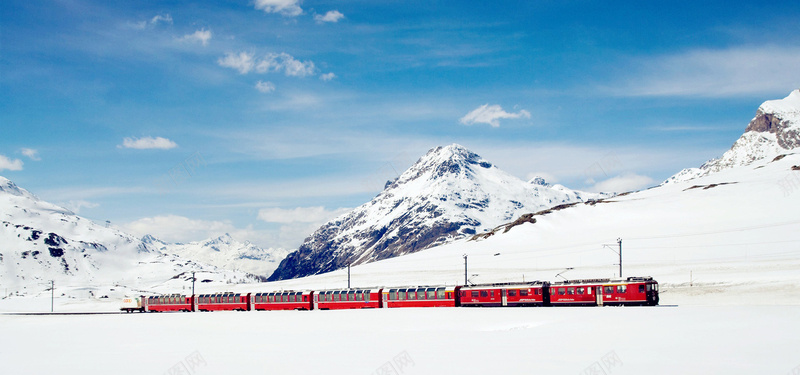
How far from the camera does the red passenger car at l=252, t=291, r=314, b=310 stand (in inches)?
3440

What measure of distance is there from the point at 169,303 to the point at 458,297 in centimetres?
6073

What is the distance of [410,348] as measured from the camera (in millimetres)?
38844

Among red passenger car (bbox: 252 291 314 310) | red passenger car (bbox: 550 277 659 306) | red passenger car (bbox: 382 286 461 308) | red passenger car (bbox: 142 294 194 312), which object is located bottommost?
red passenger car (bbox: 142 294 194 312)

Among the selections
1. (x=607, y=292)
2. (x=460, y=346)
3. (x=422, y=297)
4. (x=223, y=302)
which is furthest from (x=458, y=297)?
(x=223, y=302)

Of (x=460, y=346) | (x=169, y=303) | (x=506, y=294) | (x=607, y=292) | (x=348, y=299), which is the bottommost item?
(x=169, y=303)

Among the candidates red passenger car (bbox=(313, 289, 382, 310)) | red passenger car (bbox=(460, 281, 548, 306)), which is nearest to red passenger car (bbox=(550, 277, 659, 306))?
red passenger car (bbox=(460, 281, 548, 306))

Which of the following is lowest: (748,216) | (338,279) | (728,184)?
(338,279)

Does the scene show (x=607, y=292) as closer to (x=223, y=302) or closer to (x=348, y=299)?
(x=348, y=299)

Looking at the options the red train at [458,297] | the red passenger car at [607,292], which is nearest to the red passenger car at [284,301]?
the red train at [458,297]

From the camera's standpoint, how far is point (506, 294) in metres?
70.9

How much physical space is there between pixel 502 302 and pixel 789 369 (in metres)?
43.2

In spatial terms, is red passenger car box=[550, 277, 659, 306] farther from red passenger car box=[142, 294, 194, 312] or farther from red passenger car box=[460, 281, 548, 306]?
red passenger car box=[142, 294, 194, 312]

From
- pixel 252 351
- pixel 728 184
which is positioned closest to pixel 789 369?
pixel 252 351

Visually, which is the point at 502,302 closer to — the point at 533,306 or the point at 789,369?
the point at 533,306
